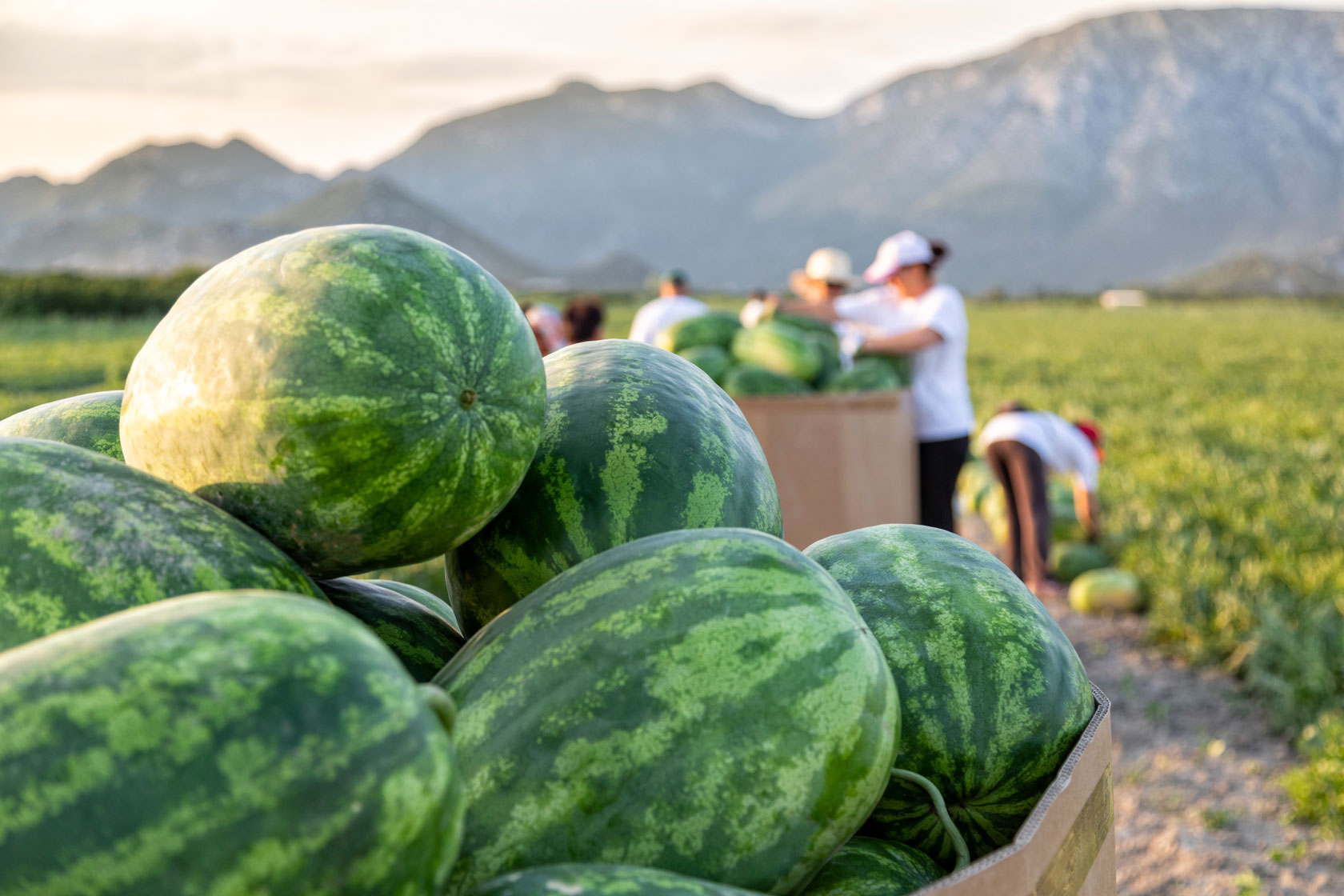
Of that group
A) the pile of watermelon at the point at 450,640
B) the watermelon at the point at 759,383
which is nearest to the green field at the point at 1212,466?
the watermelon at the point at 759,383

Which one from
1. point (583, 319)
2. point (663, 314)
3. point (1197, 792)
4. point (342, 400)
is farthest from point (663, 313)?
point (342, 400)

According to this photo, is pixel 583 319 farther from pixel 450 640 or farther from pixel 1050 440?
pixel 450 640

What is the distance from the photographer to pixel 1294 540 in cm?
652

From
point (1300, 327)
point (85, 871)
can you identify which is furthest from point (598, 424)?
point (1300, 327)

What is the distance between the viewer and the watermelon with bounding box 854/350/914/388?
626 cm

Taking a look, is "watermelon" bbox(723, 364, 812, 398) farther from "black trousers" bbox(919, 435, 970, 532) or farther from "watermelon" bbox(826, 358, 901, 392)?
"black trousers" bbox(919, 435, 970, 532)

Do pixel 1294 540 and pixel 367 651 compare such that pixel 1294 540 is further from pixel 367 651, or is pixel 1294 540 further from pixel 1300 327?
pixel 1300 327

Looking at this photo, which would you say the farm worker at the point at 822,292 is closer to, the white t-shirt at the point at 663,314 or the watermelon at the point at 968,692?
the white t-shirt at the point at 663,314

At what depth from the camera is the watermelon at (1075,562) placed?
7.26m

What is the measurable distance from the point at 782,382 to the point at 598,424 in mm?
4135

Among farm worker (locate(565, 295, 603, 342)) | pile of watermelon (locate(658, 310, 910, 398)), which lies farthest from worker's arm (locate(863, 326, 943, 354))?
farm worker (locate(565, 295, 603, 342))

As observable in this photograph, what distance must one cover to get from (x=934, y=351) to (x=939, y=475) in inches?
33.0

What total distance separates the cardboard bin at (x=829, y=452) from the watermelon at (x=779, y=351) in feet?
1.17

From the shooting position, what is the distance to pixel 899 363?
634cm
